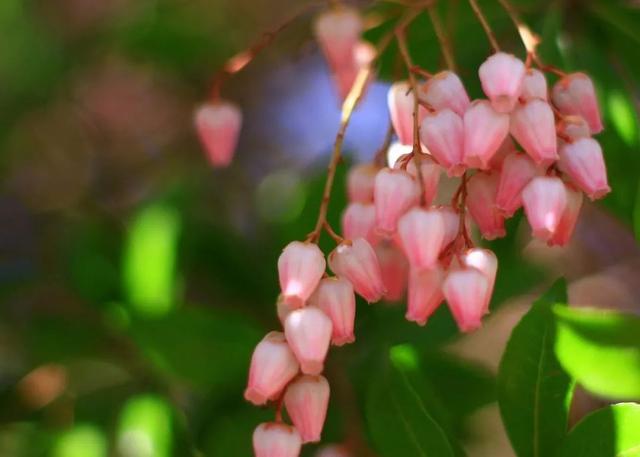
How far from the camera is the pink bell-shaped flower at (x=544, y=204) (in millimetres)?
1032

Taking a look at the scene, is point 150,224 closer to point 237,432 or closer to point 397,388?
point 237,432

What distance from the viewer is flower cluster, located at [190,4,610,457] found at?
3.34ft

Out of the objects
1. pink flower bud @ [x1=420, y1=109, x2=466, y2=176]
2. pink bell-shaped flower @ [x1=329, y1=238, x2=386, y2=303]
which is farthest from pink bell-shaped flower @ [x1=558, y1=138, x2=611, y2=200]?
pink bell-shaped flower @ [x1=329, y1=238, x2=386, y2=303]

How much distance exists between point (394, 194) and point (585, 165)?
0.64 feet

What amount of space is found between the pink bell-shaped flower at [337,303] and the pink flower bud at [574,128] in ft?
0.90

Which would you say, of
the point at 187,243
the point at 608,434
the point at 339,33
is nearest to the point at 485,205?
the point at 608,434

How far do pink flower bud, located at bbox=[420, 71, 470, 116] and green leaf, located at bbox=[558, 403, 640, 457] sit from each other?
337 millimetres

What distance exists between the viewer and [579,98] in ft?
3.71

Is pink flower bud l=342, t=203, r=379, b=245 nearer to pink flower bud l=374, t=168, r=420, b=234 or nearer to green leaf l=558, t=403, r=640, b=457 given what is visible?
pink flower bud l=374, t=168, r=420, b=234

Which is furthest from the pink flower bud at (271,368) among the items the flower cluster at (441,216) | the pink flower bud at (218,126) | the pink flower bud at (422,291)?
the pink flower bud at (218,126)

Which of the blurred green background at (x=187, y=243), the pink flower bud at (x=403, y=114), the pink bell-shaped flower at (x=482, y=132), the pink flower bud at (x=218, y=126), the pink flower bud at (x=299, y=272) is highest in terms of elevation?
the pink bell-shaped flower at (x=482, y=132)

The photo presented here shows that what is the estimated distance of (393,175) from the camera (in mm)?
1046

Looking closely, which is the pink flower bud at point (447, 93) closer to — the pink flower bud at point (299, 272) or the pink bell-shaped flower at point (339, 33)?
the pink flower bud at point (299, 272)

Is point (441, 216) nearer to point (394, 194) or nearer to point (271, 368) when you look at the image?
point (394, 194)
